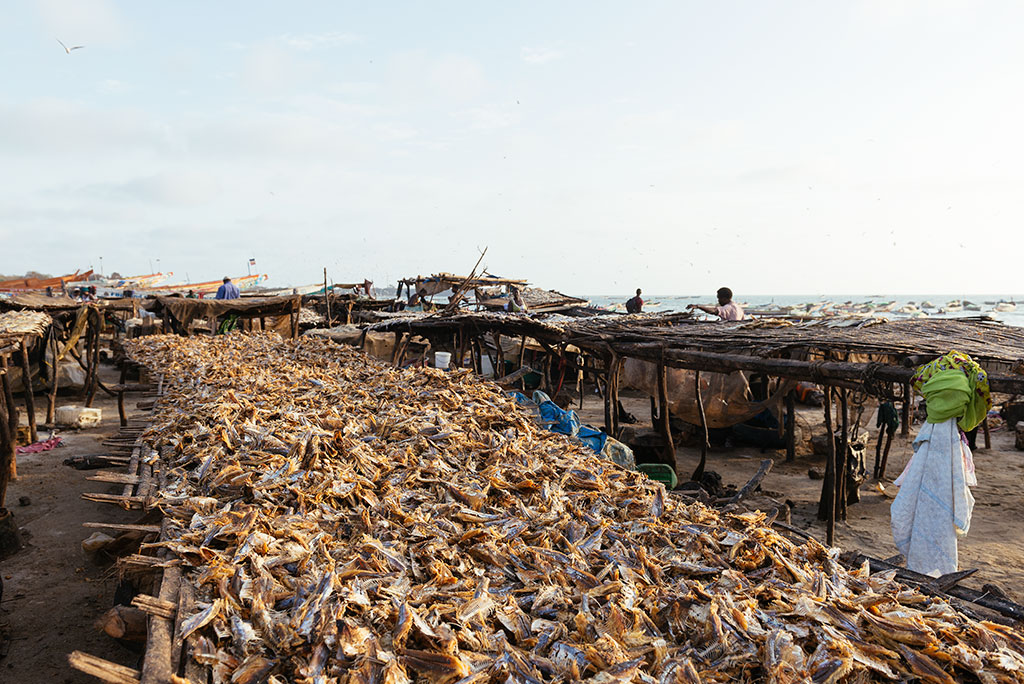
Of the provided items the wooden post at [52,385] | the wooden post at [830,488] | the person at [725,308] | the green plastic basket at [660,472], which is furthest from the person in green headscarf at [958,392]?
the wooden post at [52,385]

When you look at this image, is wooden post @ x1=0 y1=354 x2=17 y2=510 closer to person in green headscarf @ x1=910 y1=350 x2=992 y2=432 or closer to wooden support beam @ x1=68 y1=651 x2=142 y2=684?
wooden support beam @ x1=68 y1=651 x2=142 y2=684

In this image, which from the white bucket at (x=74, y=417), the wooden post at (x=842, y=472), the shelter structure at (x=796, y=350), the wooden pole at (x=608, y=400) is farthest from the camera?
the white bucket at (x=74, y=417)

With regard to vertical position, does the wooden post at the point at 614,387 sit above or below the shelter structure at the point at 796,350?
below

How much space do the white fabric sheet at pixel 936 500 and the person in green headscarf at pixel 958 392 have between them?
0.16m

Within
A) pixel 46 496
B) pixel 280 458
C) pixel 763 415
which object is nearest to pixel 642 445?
pixel 763 415

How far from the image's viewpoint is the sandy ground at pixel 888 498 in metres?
7.38

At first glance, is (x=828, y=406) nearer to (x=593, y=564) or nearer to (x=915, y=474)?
(x=915, y=474)

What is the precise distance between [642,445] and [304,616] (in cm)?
820

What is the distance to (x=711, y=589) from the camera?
2779 millimetres

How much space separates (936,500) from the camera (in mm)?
5098

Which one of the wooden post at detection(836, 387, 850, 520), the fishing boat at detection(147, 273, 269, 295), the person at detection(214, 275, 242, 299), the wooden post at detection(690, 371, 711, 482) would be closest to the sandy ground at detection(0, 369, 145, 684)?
the wooden post at detection(690, 371, 711, 482)

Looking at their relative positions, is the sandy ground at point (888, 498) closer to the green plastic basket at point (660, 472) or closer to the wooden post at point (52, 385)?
the green plastic basket at point (660, 472)

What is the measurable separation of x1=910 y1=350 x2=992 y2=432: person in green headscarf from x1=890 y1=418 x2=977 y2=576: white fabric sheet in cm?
16

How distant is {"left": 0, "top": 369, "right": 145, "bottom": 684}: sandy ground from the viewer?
496cm
